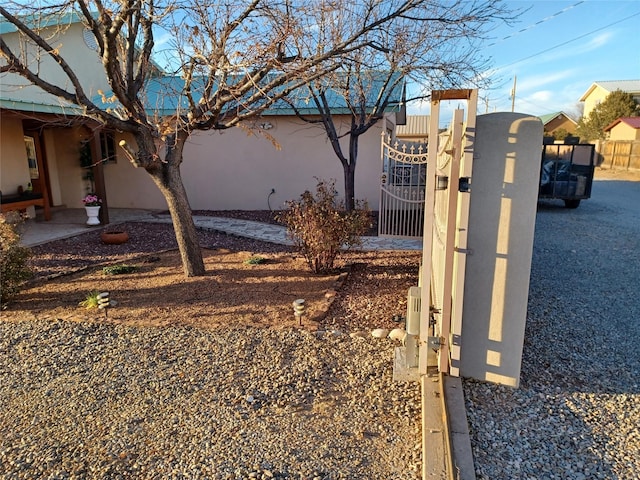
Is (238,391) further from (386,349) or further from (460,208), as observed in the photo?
(460,208)

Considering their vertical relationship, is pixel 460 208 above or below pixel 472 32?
below

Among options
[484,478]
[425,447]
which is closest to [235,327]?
[425,447]

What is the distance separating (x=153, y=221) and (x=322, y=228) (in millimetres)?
6730

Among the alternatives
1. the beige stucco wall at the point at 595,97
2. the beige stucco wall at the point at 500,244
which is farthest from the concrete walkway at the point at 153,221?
the beige stucco wall at the point at 595,97

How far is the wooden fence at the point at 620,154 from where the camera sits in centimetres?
2295

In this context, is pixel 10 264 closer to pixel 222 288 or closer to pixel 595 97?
pixel 222 288

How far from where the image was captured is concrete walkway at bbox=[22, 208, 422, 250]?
27.0 ft

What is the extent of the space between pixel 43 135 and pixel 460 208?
13.1 metres

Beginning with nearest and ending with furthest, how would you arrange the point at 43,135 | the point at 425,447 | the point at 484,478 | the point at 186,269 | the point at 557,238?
the point at 484,478, the point at 425,447, the point at 186,269, the point at 557,238, the point at 43,135

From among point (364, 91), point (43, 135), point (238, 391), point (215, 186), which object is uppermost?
point (364, 91)

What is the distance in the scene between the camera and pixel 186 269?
604 centimetres

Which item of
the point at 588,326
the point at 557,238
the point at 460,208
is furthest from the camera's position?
the point at 557,238

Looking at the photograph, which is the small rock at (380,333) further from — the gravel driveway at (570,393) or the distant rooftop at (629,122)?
the distant rooftop at (629,122)

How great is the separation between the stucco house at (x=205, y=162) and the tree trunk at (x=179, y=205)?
17.9 ft
